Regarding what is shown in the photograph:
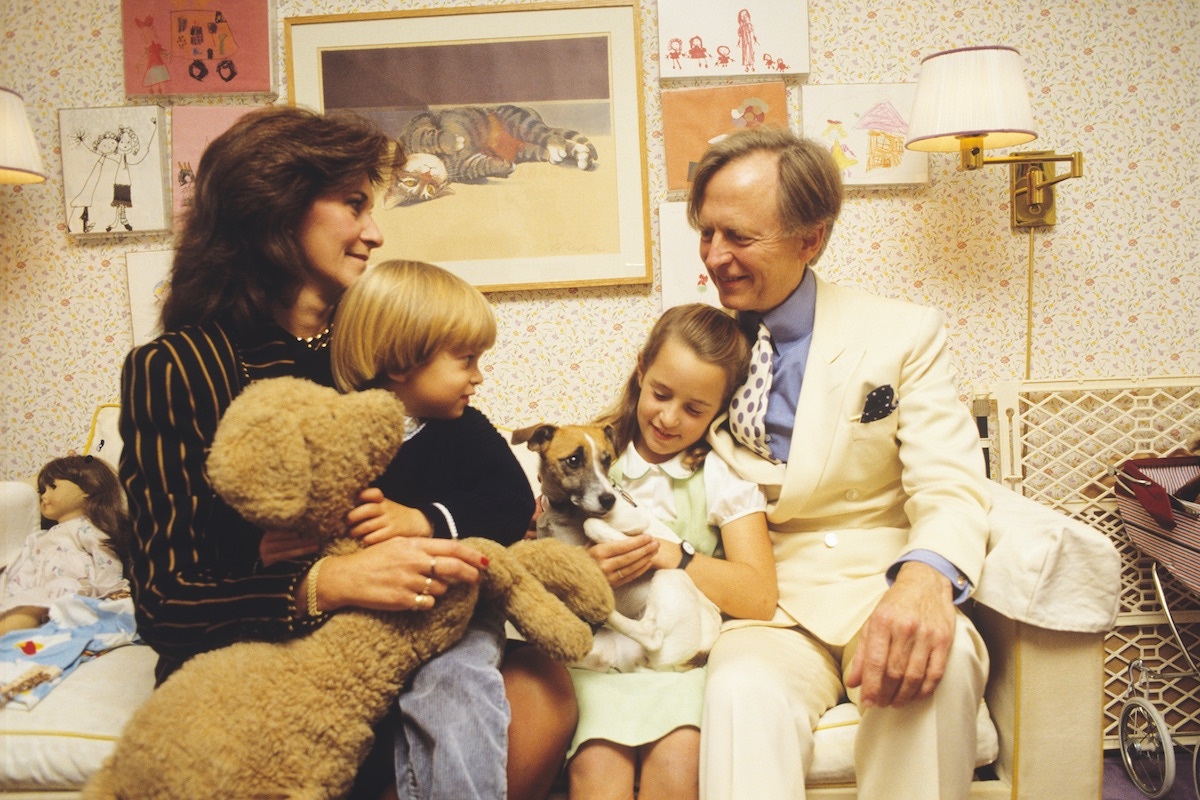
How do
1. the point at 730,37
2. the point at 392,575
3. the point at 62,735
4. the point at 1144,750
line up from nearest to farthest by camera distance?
the point at 392,575
the point at 62,735
the point at 1144,750
the point at 730,37

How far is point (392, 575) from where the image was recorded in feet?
3.24

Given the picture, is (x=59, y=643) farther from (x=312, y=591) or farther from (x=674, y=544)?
(x=674, y=544)

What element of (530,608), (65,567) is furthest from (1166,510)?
(65,567)

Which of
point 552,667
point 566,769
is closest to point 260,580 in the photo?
point 552,667

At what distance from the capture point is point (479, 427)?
4.11 ft

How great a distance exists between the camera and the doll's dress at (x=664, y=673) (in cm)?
126

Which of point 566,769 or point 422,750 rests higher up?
point 422,750

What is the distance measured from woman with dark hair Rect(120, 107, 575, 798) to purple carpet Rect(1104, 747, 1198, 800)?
5.13 ft

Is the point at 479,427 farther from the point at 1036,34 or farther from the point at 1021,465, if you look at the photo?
the point at 1036,34

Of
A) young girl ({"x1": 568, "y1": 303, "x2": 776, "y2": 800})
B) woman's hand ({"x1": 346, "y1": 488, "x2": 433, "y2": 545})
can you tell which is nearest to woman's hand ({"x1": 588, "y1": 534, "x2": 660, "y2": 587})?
young girl ({"x1": 568, "y1": 303, "x2": 776, "y2": 800})

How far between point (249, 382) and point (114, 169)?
5.50ft

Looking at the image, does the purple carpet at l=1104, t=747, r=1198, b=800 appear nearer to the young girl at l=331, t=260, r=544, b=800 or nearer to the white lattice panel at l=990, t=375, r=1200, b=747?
the white lattice panel at l=990, t=375, r=1200, b=747

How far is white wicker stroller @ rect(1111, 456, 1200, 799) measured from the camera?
1811mm

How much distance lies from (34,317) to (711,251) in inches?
84.1
